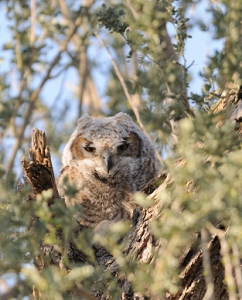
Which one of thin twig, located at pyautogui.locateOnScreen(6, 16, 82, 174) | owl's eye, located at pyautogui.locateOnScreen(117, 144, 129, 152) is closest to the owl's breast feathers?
owl's eye, located at pyautogui.locateOnScreen(117, 144, 129, 152)

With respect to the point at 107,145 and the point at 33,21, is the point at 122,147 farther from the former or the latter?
the point at 33,21

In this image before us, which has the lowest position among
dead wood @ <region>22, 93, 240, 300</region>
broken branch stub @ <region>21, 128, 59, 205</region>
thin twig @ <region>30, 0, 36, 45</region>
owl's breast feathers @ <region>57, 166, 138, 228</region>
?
dead wood @ <region>22, 93, 240, 300</region>

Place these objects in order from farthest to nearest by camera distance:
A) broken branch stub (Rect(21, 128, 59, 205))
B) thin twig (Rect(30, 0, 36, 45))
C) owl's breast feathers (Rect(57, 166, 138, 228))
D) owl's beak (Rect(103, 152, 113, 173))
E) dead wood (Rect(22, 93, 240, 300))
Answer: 1. thin twig (Rect(30, 0, 36, 45))
2. owl's beak (Rect(103, 152, 113, 173))
3. owl's breast feathers (Rect(57, 166, 138, 228))
4. broken branch stub (Rect(21, 128, 59, 205))
5. dead wood (Rect(22, 93, 240, 300))

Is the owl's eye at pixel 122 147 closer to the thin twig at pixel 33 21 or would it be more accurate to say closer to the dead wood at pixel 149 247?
the dead wood at pixel 149 247

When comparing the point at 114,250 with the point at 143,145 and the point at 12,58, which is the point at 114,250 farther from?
the point at 12,58

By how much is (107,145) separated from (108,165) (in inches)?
7.3

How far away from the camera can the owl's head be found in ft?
13.3

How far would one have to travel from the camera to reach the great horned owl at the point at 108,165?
3.85 meters

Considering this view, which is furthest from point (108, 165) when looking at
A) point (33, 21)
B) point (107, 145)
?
point (33, 21)

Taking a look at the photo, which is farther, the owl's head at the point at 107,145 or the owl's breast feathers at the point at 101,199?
the owl's head at the point at 107,145

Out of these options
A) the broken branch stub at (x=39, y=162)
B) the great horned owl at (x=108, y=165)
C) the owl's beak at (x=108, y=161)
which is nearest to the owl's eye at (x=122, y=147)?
the great horned owl at (x=108, y=165)

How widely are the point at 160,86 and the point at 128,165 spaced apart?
75cm

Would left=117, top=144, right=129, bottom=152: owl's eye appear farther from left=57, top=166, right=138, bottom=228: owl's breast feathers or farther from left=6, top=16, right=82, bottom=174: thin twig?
left=6, top=16, right=82, bottom=174: thin twig

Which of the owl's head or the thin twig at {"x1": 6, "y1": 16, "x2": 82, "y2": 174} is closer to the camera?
the owl's head
